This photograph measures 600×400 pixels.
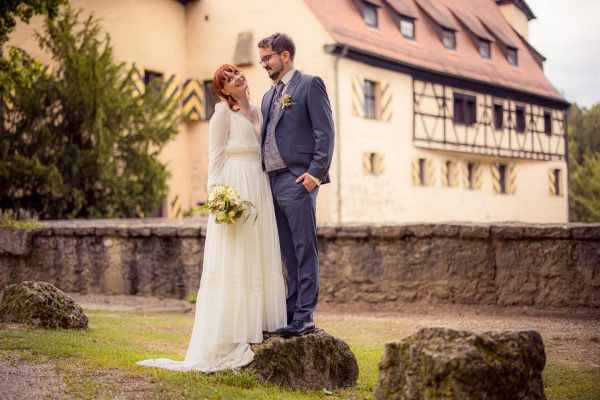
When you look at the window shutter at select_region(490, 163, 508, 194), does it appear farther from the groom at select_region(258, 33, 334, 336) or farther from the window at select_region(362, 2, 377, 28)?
the groom at select_region(258, 33, 334, 336)

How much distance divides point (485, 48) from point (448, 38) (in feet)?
9.17

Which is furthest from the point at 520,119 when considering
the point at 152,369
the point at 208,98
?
the point at 152,369

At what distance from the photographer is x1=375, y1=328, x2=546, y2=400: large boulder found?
432cm

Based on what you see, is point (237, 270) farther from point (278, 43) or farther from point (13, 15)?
point (13, 15)

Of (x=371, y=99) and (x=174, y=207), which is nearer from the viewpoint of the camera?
(x=371, y=99)

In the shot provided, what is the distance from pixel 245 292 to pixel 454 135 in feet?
82.9

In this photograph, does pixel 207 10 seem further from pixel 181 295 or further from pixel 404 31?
pixel 181 295

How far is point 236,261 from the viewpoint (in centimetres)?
582

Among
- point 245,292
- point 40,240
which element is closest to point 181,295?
point 40,240

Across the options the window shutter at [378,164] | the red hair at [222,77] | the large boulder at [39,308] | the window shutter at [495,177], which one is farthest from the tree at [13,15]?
the window shutter at [495,177]

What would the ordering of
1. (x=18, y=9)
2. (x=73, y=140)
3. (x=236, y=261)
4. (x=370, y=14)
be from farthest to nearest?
(x=370, y=14)
(x=73, y=140)
(x=18, y=9)
(x=236, y=261)

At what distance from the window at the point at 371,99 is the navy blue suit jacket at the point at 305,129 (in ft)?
70.3

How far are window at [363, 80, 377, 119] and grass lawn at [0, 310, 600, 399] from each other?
1832 centimetres

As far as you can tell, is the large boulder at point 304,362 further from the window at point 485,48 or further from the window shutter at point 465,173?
the window at point 485,48
